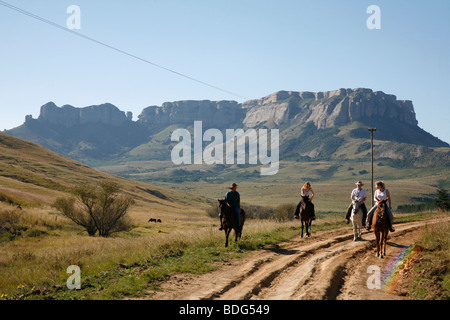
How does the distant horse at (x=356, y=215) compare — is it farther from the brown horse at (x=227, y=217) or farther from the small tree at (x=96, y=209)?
the small tree at (x=96, y=209)

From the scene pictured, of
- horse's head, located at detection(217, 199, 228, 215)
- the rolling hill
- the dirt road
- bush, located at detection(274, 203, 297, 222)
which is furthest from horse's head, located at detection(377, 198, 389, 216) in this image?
the rolling hill

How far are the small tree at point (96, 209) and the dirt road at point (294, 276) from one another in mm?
28009

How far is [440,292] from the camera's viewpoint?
10.0 metres

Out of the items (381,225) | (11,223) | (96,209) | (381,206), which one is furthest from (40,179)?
(381,225)

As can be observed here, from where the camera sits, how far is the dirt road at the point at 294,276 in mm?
9680

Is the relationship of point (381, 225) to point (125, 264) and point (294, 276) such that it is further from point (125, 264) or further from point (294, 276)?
point (125, 264)

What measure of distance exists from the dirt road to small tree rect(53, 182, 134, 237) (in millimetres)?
28009

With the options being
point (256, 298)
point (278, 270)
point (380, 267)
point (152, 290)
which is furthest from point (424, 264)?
point (152, 290)

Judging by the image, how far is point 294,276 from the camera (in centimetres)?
1152

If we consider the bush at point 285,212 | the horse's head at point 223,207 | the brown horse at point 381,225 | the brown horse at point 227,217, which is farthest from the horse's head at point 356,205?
the bush at point 285,212

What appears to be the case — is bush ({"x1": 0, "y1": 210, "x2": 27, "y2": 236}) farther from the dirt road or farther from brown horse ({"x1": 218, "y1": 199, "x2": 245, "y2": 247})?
the dirt road

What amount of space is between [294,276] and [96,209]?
33.4m
